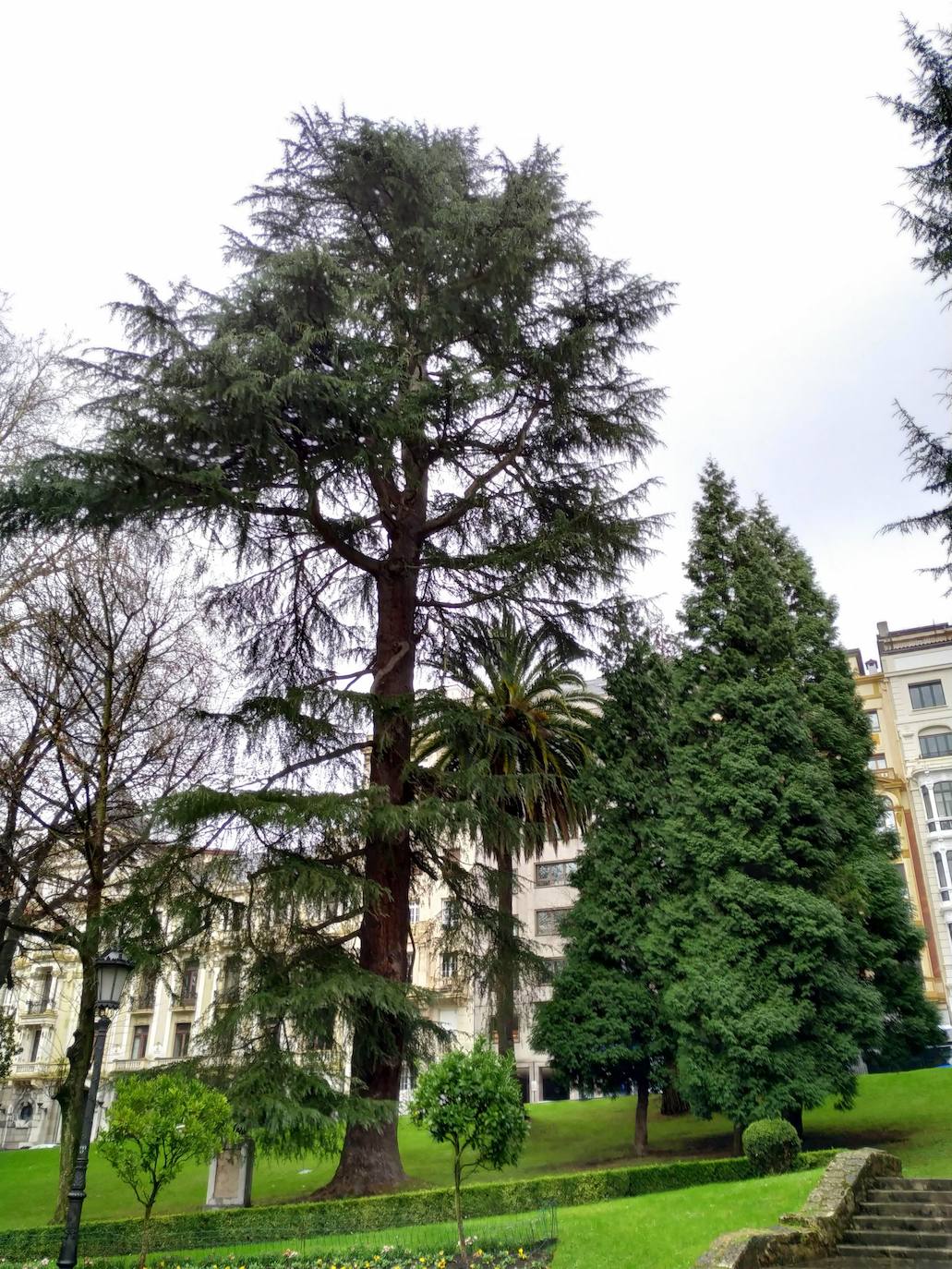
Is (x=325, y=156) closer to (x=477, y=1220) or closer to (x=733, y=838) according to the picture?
(x=733, y=838)

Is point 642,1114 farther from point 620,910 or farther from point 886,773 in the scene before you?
point 886,773

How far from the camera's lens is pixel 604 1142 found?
21.4m

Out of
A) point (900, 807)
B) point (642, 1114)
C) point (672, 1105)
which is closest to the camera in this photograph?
point (642, 1114)

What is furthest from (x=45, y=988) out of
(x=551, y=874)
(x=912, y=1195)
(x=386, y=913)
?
(x=912, y=1195)

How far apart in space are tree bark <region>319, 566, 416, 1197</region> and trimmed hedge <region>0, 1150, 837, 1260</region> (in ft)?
2.72

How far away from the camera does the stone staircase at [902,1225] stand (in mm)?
10602

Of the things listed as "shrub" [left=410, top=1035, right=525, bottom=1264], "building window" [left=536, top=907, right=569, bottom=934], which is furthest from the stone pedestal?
"building window" [left=536, top=907, right=569, bottom=934]

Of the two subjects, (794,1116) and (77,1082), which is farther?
(794,1116)

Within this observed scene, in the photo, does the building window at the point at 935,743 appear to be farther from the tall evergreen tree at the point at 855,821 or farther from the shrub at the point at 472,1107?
the shrub at the point at 472,1107

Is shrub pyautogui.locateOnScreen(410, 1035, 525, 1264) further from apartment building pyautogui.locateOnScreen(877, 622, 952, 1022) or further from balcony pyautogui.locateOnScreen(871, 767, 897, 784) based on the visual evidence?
balcony pyautogui.locateOnScreen(871, 767, 897, 784)

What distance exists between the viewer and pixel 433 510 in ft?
64.2

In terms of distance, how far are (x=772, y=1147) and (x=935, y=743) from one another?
25544 mm

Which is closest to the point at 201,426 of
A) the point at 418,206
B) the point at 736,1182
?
the point at 418,206

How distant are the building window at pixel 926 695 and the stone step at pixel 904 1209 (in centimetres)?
2753
